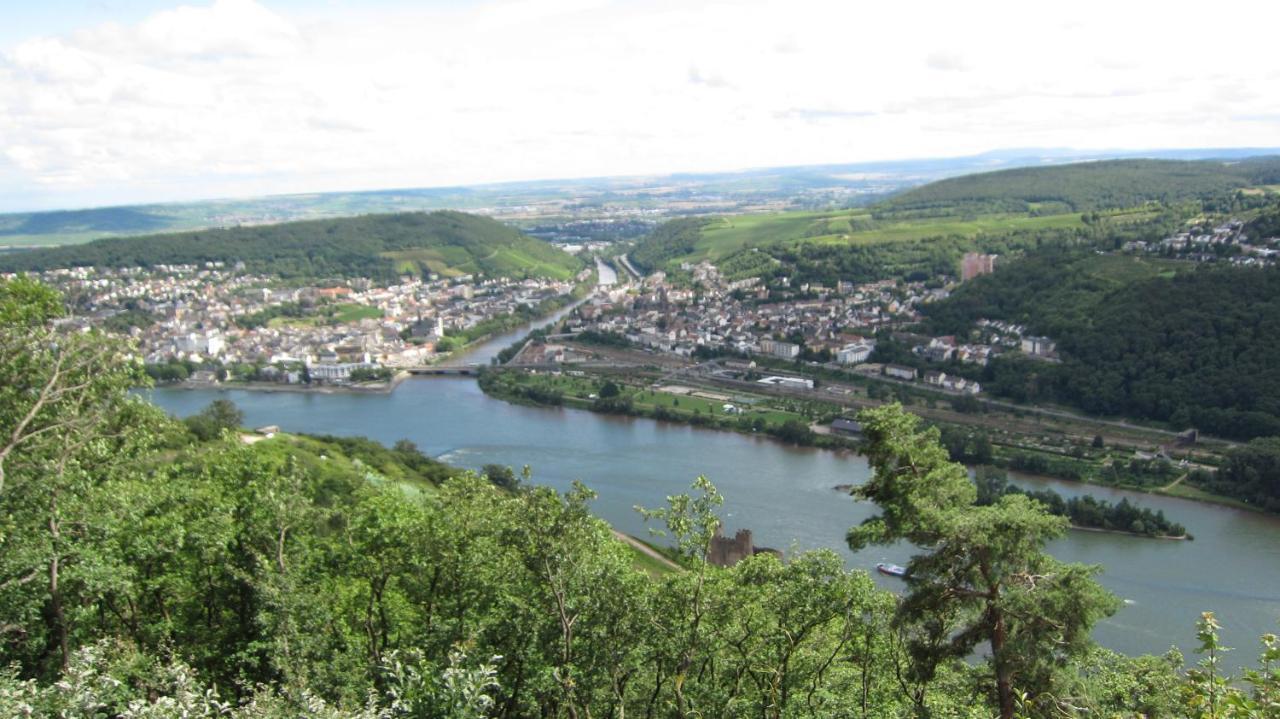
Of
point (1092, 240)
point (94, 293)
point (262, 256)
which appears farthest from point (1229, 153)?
point (94, 293)

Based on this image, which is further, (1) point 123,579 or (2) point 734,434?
(2) point 734,434

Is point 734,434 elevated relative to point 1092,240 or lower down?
lower down

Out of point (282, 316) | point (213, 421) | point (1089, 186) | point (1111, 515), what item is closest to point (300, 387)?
point (282, 316)

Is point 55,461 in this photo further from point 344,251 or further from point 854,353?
point 344,251

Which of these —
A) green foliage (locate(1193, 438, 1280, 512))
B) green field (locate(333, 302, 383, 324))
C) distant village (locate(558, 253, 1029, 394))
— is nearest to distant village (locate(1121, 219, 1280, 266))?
distant village (locate(558, 253, 1029, 394))

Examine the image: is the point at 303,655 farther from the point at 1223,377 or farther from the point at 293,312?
the point at 293,312

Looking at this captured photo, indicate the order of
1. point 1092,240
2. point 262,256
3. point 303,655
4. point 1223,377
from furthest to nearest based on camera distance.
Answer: point 262,256
point 1092,240
point 1223,377
point 303,655
